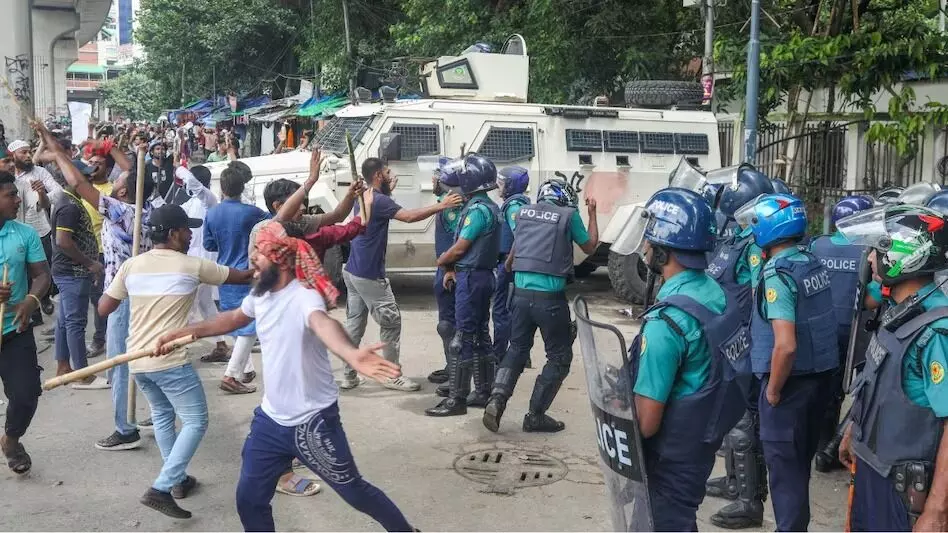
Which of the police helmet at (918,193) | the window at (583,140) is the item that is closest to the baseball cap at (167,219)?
the police helmet at (918,193)

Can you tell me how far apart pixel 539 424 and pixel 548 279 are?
104 cm

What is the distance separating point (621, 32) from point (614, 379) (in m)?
15.0

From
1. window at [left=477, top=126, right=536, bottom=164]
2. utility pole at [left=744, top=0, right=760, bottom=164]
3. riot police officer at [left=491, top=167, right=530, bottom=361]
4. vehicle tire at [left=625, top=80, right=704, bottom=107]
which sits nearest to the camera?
riot police officer at [left=491, top=167, right=530, bottom=361]

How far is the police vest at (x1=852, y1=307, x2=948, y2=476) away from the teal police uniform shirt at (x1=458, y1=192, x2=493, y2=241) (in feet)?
12.5

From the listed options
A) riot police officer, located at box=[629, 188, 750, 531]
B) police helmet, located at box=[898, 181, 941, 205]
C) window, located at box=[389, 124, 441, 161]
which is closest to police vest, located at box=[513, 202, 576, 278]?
police helmet, located at box=[898, 181, 941, 205]

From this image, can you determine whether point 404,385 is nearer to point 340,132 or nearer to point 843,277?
point 843,277

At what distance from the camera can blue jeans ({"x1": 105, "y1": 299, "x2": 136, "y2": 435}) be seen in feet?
20.1

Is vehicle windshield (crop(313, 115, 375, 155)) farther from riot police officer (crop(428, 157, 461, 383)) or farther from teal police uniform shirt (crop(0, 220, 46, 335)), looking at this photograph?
teal police uniform shirt (crop(0, 220, 46, 335))

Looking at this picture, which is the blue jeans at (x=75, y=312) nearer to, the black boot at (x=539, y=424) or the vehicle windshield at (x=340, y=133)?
the black boot at (x=539, y=424)

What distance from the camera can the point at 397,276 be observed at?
13.2m

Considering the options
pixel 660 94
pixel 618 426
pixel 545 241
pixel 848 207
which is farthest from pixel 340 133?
pixel 618 426

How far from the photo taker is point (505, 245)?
780 centimetres

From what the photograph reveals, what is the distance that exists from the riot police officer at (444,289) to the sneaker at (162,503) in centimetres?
271

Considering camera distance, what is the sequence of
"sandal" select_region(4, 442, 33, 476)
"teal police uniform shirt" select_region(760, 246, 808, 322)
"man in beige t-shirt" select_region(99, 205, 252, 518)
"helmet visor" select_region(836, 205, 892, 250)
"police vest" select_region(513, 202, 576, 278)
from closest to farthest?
"helmet visor" select_region(836, 205, 892, 250) < "teal police uniform shirt" select_region(760, 246, 808, 322) < "man in beige t-shirt" select_region(99, 205, 252, 518) < "sandal" select_region(4, 442, 33, 476) < "police vest" select_region(513, 202, 576, 278)
